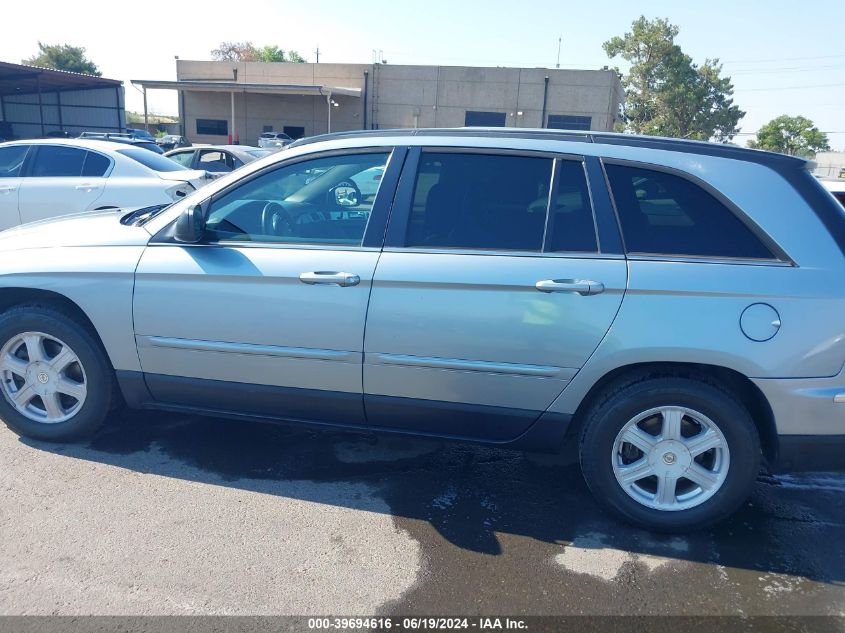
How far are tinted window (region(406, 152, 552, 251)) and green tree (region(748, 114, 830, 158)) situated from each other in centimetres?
6088

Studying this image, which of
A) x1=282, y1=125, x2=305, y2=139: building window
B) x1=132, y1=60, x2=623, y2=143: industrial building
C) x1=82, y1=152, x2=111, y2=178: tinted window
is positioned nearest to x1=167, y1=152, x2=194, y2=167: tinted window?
x1=82, y1=152, x2=111, y2=178: tinted window

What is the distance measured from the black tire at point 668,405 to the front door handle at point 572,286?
1.64ft

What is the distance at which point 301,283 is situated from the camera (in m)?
3.37

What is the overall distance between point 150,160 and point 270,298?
662 cm

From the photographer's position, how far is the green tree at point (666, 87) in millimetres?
50000

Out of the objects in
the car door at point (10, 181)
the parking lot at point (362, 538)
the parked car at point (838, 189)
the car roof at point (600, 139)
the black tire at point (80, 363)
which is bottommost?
the parking lot at point (362, 538)

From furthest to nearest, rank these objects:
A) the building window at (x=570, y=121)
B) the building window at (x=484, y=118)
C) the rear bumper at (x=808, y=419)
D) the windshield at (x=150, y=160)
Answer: the building window at (x=484, y=118)
the building window at (x=570, y=121)
the windshield at (x=150, y=160)
the rear bumper at (x=808, y=419)

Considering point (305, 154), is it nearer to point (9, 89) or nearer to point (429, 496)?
point (429, 496)

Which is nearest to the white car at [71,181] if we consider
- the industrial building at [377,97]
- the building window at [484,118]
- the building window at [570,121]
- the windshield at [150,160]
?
the windshield at [150,160]

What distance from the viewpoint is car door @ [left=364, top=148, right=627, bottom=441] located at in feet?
10.3

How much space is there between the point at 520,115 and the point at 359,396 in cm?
4148

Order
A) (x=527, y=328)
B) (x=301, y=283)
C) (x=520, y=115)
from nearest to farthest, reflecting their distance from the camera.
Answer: (x=527, y=328)
(x=301, y=283)
(x=520, y=115)

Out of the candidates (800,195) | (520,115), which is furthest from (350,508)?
(520,115)

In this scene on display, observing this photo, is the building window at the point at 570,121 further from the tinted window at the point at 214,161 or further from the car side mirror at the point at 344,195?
the car side mirror at the point at 344,195
